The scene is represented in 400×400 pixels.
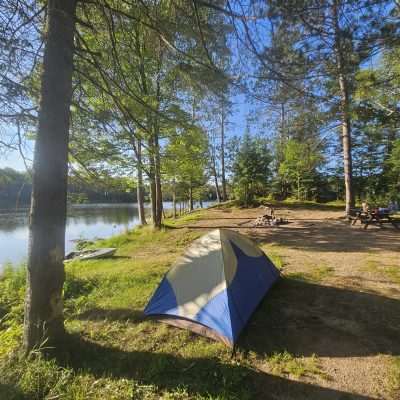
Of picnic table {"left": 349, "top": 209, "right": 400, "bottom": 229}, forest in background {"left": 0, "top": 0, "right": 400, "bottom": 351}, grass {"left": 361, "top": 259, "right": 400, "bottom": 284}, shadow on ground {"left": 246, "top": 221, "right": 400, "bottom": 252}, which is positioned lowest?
grass {"left": 361, "top": 259, "right": 400, "bottom": 284}

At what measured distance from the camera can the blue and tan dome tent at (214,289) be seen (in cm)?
278

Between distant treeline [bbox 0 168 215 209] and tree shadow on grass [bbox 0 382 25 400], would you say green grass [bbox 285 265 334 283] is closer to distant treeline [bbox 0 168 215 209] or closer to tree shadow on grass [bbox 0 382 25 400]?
distant treeline [bbox 0 168 215 209]

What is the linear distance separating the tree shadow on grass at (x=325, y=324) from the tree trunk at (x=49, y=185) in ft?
7.20

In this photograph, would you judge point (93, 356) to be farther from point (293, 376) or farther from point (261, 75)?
point (261, 75)

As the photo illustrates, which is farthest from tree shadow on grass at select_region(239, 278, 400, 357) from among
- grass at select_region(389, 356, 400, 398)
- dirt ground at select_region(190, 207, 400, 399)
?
grass at select_region(389, 356, 400, 398)

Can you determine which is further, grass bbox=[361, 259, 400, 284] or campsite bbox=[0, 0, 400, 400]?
grass bbox=[361, 259, 400, 284]

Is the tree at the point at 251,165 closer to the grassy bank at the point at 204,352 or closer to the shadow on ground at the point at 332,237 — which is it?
the shadow on ground at the point at 332,237

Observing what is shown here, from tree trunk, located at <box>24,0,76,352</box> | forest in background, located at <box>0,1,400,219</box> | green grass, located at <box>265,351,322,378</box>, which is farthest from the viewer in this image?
forest in background, located at <box>0,1,400,219</box>

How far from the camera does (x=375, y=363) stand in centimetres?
229

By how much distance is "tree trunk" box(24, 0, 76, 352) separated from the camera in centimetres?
250

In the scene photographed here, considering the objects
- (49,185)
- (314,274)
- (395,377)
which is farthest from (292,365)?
(49,185)

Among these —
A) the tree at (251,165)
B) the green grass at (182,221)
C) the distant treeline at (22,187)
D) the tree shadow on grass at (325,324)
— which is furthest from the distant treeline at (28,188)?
the tree at (251,165)

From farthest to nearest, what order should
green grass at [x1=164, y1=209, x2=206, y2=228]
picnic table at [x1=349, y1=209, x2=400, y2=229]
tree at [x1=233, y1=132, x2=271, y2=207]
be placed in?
tree at [x1=233, y1=132, x2=271, y2=207] < green grass at [x1=164, y1=209, x2=206, y2=228] < picnic table at [x1=349, y1=209, x2=400, y2=229]

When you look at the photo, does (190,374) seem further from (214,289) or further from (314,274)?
(314,274)
